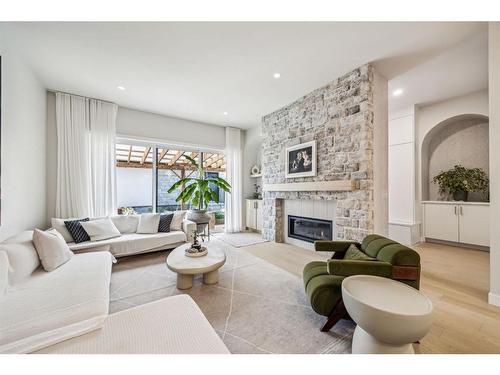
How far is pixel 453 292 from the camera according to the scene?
7.22 feet

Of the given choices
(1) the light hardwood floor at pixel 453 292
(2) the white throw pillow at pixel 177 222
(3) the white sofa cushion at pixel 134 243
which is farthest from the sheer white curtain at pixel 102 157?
(1) the light hardwood floor at pixel 453 292

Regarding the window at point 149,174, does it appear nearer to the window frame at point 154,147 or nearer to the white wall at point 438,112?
the window frame at point 154,147

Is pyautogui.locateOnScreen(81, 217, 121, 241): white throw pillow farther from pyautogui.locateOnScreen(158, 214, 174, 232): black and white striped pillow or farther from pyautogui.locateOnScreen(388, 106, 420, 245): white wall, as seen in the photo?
pyautogui.locateOnScreen(388, 106, 420, 245): white wall

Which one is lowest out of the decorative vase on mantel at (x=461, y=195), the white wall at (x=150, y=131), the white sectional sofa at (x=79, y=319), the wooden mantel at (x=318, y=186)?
the white sectional sofa at (x=79, y=319)

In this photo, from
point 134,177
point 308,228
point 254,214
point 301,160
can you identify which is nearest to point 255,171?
point 254,214

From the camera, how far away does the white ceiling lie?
6.87 ft

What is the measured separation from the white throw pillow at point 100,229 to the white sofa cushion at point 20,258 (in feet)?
3.48

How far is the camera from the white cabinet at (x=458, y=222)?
352 centimetres

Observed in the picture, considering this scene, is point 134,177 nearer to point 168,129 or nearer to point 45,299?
point 168,129

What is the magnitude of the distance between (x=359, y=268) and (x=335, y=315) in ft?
1.40

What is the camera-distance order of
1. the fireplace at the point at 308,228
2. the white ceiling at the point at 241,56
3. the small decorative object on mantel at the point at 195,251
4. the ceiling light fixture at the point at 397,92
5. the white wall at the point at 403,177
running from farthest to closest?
the white wall at the point at 403,177, the fireplace at the point at 308,228, the ceiling light fixture at the point at 397,92, the small decorative object on mantel at the point at 195,251, the white ceiling at the point at 241,56

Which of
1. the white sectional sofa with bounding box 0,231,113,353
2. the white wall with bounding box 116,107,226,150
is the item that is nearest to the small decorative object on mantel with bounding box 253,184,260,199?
the white wall with bounding box 116,107,226,150
